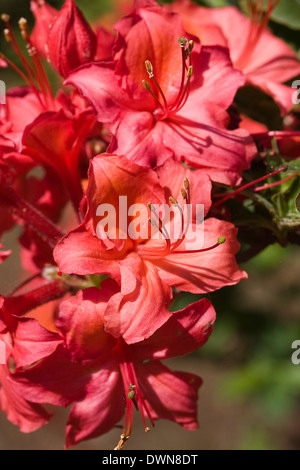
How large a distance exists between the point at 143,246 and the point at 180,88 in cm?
30

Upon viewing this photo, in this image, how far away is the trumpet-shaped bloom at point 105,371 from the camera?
3.58 feet

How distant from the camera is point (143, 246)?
1.13 meters

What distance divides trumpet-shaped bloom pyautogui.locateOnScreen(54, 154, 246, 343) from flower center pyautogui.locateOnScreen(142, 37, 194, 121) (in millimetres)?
127

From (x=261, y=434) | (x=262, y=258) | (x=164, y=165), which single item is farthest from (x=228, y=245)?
(x=261, y=434)

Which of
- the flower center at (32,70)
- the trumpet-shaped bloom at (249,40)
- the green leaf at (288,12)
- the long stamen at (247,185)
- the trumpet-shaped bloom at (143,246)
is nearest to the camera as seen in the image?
the trumpet-shaped bloom at (143,246)

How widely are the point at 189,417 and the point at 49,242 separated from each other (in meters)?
0.47

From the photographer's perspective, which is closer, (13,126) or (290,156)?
(13,126)

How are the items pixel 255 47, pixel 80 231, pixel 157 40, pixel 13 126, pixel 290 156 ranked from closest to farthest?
1. pixel 80 231
2. pixel 157 40
3. pixel 13 126
4. pixel 290 156
5. pixel 255 47

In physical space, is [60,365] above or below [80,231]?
below

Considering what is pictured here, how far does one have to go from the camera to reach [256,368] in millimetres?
3197

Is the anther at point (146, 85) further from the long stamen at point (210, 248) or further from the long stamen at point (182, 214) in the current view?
the long stamen at point (210, 248)

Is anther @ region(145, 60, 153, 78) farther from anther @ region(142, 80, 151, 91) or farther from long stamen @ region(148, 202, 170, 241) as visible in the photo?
long stamen @ region(148, 202, 170, 241)

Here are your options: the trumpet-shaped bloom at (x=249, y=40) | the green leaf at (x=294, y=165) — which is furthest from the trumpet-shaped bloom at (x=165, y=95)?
the trumpet-shaped bloom at (x=249, y=40)
